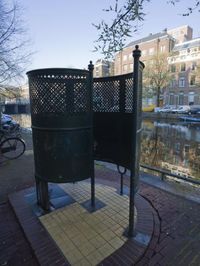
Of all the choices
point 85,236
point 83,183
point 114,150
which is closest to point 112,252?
point 85,236

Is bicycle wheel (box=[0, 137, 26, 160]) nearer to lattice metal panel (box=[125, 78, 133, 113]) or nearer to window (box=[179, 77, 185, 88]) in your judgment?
lattice metal panel (box=[125, 78, 133, 113])

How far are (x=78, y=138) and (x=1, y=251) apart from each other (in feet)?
5.61

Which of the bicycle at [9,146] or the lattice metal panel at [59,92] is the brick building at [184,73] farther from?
the lattice metal panel at [59,92]

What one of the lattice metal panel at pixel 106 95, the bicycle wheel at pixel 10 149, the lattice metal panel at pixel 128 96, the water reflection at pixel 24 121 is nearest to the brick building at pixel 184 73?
the water reflection at pixel 24 121

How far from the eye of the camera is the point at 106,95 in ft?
9.42

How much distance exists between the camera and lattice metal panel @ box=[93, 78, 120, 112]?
271 cm

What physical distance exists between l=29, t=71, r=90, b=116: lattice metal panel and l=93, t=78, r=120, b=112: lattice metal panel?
1.25 ft

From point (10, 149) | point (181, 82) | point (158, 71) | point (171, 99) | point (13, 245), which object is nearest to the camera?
point (13, 245)

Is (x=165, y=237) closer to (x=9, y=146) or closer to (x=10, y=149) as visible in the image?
(x=10, y=149)

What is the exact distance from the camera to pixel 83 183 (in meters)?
4.09

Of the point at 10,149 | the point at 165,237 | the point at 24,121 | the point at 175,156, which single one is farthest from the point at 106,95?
the point at 24,121

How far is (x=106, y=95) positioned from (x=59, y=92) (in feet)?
2.51

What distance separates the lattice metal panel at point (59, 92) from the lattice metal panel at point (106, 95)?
Answer: 381 millimetres

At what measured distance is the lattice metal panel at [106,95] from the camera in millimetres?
2710
